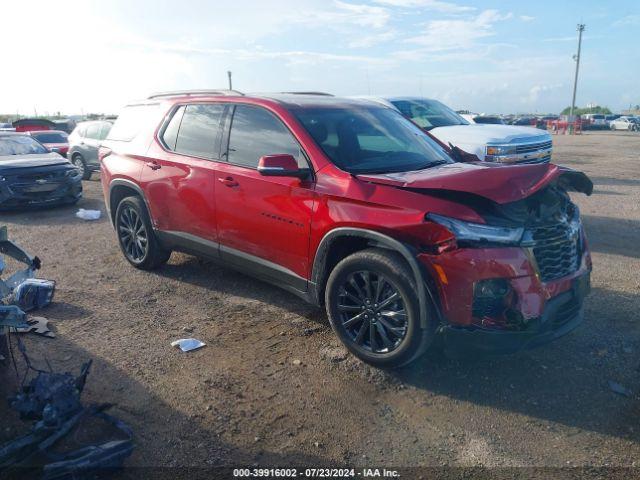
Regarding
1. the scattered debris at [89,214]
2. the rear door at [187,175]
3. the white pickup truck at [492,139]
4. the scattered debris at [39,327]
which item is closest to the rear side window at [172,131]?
the rear door at [187,175]

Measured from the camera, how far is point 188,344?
427 cm

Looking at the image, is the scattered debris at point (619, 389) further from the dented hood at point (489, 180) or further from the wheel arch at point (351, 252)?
the dented hood at point (489, 180)

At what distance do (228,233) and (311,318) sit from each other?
1.07 m

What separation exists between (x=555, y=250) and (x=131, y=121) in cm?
477

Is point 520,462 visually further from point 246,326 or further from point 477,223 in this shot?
point 246,326

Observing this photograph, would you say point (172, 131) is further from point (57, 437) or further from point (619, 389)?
point (619, 389)

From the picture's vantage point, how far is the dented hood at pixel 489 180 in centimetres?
337

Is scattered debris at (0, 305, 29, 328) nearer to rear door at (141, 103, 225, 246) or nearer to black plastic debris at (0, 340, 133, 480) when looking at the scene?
black plastic debris at (0, 340, 133, 480)

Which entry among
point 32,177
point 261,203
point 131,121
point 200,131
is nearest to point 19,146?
point 32,177

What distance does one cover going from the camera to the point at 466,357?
11.3ft

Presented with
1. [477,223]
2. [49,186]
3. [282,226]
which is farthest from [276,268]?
[49,186]

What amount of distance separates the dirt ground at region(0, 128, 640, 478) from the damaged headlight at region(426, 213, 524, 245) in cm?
103

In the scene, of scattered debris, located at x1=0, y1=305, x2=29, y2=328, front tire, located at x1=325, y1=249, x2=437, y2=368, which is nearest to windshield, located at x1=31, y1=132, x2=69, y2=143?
scattered debris, located at x1=0, y1=305, x2=29, y2=328

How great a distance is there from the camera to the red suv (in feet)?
10.9
